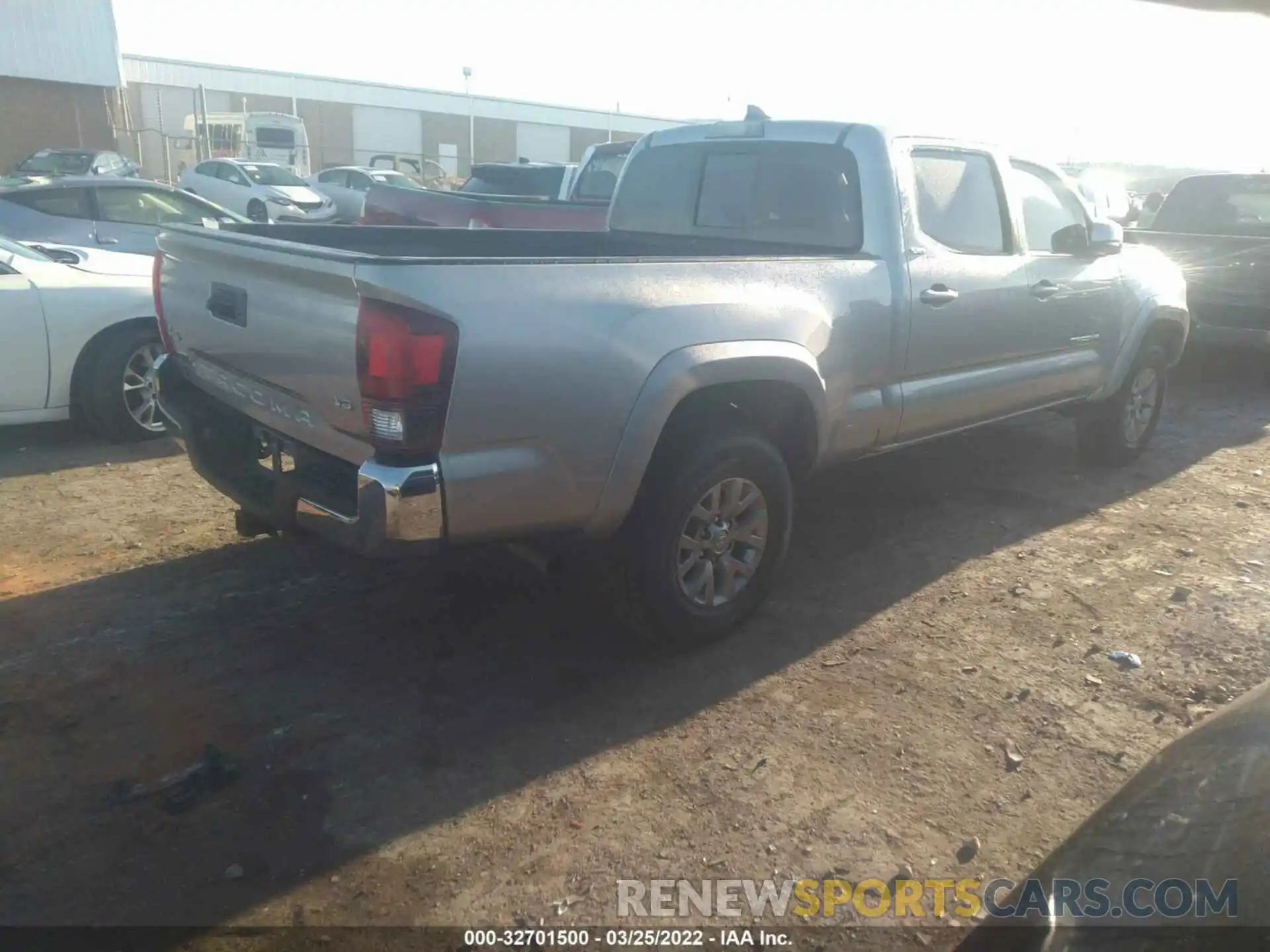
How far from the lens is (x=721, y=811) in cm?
289

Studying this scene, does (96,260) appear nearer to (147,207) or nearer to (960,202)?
(147,207)

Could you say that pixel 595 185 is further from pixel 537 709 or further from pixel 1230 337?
pixel 537 709

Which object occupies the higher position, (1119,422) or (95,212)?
(95,212)

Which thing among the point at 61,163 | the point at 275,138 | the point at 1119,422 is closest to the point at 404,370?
the point at 1119,422

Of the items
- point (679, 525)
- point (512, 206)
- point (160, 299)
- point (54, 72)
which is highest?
point (54, 72)

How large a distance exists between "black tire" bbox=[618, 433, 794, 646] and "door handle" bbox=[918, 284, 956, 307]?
105 centimetres

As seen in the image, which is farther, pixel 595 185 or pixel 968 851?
pixel 595 185

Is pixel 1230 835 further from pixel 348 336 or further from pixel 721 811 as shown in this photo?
pixel 348 336

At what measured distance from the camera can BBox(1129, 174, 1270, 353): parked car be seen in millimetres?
8516

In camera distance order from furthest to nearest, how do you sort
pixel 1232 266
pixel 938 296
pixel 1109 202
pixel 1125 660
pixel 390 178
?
pixel 390 178 < pixel 1109 202 < pixel 1232 266 < pixel 938 296 < pixel 1125 660

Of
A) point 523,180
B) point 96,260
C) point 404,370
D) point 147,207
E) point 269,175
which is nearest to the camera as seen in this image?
point 404,370

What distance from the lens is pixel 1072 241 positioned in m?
5.13

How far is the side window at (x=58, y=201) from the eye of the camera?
9.80 m

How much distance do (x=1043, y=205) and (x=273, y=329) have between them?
4.11m
